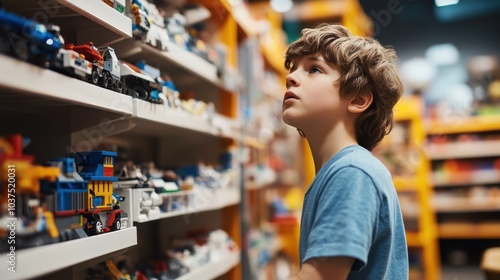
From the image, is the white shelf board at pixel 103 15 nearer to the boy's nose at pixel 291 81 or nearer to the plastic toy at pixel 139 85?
the plastic toy at pixel 139 85

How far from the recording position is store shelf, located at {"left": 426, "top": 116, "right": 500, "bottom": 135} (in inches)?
209

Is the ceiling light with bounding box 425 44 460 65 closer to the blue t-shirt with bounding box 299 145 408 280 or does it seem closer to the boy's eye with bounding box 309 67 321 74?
the boy's eye with bounding box 309 67 321 74

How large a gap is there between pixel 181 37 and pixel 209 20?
0.67 meters

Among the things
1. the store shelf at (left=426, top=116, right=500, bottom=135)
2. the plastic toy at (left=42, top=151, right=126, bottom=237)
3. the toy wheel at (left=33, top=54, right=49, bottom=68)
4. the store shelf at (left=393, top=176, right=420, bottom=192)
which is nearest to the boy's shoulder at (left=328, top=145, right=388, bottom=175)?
the plastic toy at (left=42, top=151, right=126, bottom=237)

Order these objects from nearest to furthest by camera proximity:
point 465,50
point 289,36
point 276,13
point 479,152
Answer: point 276,13 < point 289,36 < point 479,152 < point 465,50

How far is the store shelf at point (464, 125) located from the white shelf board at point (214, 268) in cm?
389

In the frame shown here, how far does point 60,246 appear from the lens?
1.01 m

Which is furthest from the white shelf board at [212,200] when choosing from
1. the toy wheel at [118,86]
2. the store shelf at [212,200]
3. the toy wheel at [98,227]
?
the toy wheel at [118,86]

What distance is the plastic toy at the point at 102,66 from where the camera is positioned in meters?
1.20

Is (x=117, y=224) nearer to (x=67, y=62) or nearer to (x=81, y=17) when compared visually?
(x=67, y=62)

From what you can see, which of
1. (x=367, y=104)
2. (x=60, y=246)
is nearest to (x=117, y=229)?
(x=60, y=246)

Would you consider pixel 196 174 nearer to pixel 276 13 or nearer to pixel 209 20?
pixel 209 20

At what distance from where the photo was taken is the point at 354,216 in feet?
3.49

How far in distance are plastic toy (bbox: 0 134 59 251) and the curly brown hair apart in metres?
0.81
